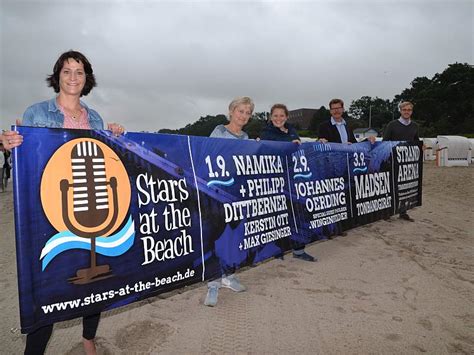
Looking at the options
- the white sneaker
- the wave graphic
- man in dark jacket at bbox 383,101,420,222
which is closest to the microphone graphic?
the white sneaker

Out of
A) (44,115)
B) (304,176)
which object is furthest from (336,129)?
(44,115)

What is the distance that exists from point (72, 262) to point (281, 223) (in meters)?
2.09

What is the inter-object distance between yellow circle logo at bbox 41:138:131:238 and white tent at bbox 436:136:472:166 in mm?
A: 21049

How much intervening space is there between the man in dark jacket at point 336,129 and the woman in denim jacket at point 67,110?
3.43 meters

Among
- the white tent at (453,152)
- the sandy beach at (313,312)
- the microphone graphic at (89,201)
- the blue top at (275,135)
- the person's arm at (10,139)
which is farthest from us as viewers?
the white tent at (453,152)

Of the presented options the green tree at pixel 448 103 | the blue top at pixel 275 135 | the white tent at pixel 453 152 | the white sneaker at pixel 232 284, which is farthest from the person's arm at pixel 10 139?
the green tree at pixel 448 103

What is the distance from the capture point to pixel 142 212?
2.27m

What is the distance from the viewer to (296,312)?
2900 mm

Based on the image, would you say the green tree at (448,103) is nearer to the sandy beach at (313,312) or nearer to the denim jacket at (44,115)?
the sandy beach at (313,312)

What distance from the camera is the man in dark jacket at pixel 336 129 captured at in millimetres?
4777

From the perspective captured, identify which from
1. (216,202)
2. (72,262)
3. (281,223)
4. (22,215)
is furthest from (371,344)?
(22,215)

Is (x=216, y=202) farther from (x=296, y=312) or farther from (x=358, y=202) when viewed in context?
(x=358, y=202)

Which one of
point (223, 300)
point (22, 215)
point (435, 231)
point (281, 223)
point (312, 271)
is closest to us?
point (22, 215)

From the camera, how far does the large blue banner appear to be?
6.05 feet
